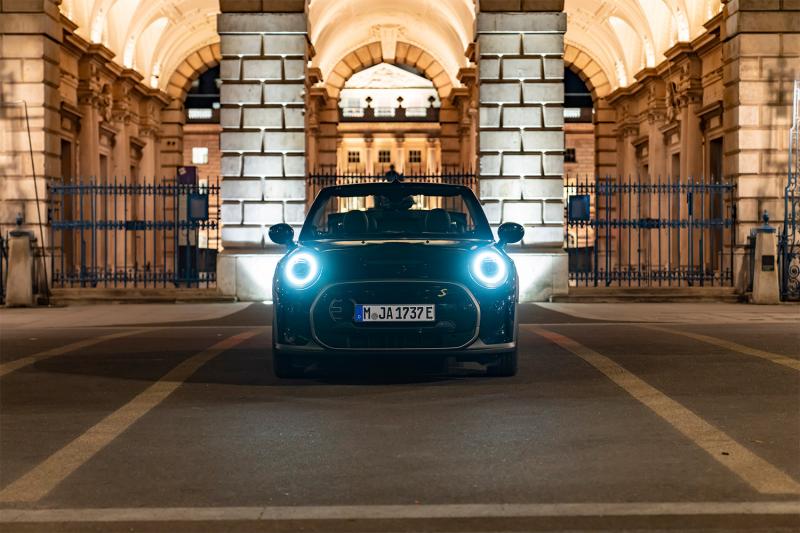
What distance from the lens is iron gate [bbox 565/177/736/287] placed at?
23.3m

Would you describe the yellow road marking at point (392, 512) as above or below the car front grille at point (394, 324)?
below

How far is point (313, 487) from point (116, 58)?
101 ft

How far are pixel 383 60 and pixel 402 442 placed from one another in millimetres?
37736

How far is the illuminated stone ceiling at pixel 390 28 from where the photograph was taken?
31.9 m

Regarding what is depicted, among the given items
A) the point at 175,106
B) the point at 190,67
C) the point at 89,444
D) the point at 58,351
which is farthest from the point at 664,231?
the point at 89,444

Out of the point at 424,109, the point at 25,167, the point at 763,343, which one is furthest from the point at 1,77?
the point at 424,109

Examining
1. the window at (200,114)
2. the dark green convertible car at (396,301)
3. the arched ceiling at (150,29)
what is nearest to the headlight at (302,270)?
the dark green convertible car at (396,301)

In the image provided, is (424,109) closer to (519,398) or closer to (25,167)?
(25,167)

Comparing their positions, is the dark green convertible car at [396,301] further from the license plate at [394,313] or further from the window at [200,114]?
the window at [200,114]

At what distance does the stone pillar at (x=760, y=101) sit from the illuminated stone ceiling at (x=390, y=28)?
5836 mm

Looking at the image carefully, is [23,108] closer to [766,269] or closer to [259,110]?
[259,110]

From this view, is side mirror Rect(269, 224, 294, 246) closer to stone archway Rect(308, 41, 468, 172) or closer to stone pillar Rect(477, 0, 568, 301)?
stone pillar Rect(477, 0, 568, 301)

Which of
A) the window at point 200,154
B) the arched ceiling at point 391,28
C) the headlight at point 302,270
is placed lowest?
the headlight at point 302,270

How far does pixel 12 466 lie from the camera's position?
6277 mm
